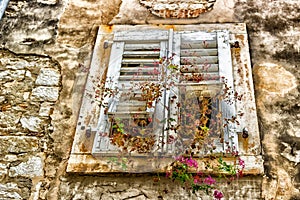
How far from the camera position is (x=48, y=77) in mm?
3732

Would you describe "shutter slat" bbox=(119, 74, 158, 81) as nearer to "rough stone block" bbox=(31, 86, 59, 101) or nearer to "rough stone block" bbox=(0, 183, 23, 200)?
"rough stone block" bbox=(31, 86, 59, 101)

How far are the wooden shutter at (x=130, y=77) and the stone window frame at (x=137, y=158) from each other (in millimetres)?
99

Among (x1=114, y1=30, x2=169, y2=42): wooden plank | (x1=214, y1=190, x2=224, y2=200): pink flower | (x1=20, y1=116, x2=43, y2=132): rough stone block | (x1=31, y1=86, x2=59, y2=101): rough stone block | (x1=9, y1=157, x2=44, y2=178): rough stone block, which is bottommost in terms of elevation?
(x1=9, y1=157, x2=44, y2=178): rough stone block

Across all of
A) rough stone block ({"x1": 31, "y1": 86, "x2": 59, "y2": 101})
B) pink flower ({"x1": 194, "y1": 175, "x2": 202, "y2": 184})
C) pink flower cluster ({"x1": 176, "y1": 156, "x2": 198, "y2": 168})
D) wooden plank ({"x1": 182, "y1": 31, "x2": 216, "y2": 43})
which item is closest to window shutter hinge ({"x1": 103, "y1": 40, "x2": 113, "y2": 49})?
rough stone block ({"x1": 31, "y1": 86, "x2": 59, "y2": 101})

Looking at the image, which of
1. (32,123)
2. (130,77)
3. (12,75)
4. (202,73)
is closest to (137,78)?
(130,77)

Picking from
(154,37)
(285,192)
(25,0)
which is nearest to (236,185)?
(285,192)

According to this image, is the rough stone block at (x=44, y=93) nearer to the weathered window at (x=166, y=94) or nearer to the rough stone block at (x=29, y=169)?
the weathered window at (x=166, y=94)

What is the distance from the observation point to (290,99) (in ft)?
11.2

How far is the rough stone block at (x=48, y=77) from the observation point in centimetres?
369

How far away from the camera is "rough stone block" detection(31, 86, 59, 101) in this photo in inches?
141

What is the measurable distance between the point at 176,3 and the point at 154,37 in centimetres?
63

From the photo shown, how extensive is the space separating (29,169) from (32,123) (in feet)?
1.44

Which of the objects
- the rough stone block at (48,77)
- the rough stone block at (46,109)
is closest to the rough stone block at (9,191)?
the rough stone block at (46,109)

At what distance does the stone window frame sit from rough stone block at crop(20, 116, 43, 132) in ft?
1.20
